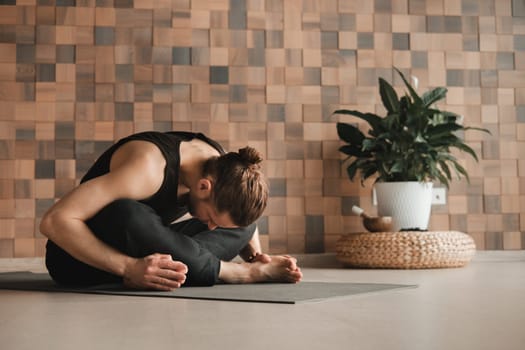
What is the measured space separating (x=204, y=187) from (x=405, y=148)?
1839 millimetres

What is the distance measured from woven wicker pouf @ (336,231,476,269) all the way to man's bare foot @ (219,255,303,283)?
120 cm

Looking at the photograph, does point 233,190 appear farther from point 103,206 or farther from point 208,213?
point 103,206

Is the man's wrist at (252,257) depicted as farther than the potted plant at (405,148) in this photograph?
No

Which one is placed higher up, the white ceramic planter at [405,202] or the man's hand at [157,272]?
the white ceramic planter at [405,202]

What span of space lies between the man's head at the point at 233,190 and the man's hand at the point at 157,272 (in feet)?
0.68

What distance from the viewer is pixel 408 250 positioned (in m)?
3.80

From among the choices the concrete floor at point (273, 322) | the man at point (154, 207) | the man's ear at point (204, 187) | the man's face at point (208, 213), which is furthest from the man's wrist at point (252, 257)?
the concrete floor at point (273, 322)

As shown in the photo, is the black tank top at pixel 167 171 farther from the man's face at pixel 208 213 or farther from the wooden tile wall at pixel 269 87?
the wooden tile wall at pixel 269 87

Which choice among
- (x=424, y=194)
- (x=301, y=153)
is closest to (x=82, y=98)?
(x=301, y=153)

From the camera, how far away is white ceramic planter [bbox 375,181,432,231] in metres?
4.02

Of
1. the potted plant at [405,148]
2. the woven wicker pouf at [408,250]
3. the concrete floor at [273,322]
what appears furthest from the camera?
the potted plant at [405,148]

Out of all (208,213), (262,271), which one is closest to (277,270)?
(262,271)

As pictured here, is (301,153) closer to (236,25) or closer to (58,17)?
(236,25)

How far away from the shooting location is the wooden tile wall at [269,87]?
4152 millimetres
